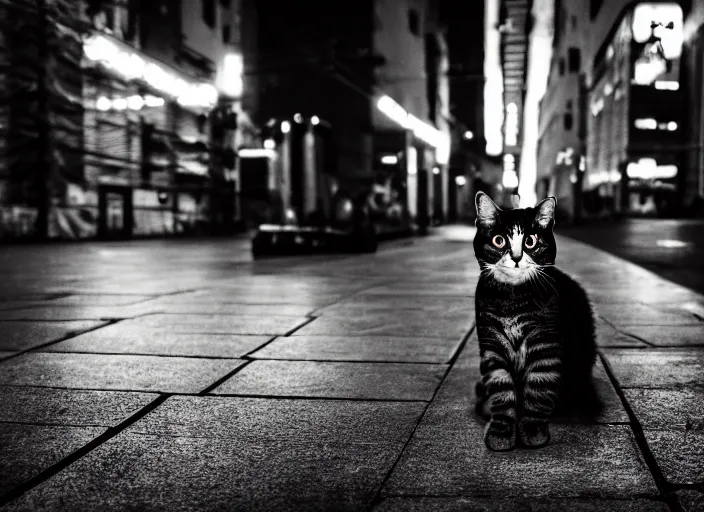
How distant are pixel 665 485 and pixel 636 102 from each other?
1843 inches

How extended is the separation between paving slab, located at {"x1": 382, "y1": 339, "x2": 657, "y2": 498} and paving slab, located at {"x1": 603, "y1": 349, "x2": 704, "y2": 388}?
840 millimetres

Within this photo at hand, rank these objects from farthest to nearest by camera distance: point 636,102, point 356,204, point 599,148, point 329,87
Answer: point 599,148 → point 636,102 → point 329,87 → point 356,204

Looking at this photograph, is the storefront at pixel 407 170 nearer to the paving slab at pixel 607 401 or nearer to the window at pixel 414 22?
the window at pixel 414 22

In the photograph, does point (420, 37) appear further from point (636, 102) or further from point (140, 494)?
point (140, 494)

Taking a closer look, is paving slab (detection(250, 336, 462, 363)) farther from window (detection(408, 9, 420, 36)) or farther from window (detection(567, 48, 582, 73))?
window (detection(567, 48, 582, 73))

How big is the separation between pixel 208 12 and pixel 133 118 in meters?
9.79

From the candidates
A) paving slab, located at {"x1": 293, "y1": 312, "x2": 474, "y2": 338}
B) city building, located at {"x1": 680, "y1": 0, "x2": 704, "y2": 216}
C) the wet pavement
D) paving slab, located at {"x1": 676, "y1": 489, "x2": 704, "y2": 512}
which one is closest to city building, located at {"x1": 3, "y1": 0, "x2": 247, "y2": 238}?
the wet pavement

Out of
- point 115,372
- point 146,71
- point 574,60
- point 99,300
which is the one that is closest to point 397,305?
point 99,300

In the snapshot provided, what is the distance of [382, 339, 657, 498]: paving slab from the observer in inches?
81.8

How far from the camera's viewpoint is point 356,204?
17312 mm

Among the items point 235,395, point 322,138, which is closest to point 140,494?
point 235,395

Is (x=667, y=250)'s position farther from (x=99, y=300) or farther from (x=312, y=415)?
(x=312, y=415)

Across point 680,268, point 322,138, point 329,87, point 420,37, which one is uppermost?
point 420,37

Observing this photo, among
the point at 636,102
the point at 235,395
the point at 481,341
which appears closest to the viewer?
the point at 481,341
